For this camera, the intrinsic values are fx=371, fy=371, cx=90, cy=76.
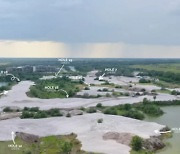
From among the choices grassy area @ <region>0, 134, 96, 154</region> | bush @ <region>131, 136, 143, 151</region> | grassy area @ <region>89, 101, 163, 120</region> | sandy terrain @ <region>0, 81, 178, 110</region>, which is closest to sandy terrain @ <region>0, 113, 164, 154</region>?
bush @ <region>131, 136, 143, 151</region>

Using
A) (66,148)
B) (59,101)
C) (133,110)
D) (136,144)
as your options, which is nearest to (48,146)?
(66,148)

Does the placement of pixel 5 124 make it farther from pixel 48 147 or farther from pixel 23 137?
pixel 48 147

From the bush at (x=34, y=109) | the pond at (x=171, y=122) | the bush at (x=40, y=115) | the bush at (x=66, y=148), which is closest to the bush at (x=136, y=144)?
the pond at (x=171, y=122)

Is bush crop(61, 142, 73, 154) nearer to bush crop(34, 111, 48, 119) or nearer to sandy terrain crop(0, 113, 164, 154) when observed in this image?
sandy terrain crop(0, 113, 164, 154)

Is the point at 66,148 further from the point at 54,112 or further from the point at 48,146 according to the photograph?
the point at 54,112

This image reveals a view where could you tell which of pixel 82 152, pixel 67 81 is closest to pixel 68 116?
pixel 82 152

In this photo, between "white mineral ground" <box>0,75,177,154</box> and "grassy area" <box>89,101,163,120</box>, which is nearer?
"white mineral ground" <box>0,75,177,154</box>

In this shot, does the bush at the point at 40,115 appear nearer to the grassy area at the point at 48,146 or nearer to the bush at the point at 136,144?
the grassy area at the point at 48,146
